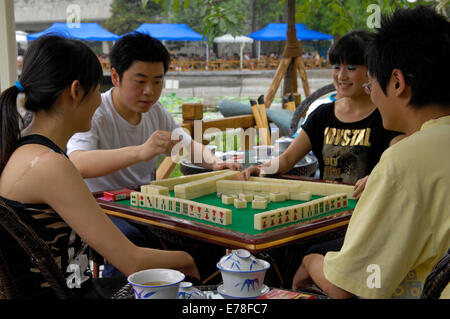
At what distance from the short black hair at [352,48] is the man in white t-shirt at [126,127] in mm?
949

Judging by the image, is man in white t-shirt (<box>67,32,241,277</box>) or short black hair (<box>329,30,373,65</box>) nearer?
man in white t-shirt (<box>67,32,241,277</box>)

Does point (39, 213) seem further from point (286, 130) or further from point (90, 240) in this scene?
point (286, 130)

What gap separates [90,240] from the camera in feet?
5.19

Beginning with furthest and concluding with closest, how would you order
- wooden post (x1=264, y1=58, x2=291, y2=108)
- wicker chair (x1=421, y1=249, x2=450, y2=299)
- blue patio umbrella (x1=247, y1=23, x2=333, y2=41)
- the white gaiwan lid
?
blue patio umbrella (x1=247, y1=23, x2=333, y2=41)
wooden post (x1=264, y1=58, x2=291, y2=108)
the white gaiwan lid
wicker chair (x1=421, y1=249, x2=450, y2=299)

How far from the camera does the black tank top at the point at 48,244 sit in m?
1.52

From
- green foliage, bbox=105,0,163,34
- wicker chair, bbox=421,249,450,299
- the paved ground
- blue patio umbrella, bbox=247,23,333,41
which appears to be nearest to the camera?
wicker chair, bbox=421,249,450,299

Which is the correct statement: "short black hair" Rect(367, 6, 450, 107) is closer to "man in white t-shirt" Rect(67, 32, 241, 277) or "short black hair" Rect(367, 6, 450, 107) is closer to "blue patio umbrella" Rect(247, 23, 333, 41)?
"man in white t-shirt" Rect(67, 32, 241, 277)

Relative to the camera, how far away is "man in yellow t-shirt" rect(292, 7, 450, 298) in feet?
4.06

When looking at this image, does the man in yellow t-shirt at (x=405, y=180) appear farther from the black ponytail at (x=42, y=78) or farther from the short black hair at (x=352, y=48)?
the short black hair at (x=352, y=48)

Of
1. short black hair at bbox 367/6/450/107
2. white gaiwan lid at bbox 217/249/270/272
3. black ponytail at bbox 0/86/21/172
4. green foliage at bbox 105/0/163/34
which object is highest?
green foliage at bbox 105/0/163/34

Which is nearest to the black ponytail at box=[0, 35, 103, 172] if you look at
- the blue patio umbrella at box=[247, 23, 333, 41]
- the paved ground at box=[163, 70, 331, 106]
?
the blue patio umbrella at box=[247, 23, 333, 41]

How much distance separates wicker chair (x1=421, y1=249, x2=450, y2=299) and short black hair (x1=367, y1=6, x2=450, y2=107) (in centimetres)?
47
